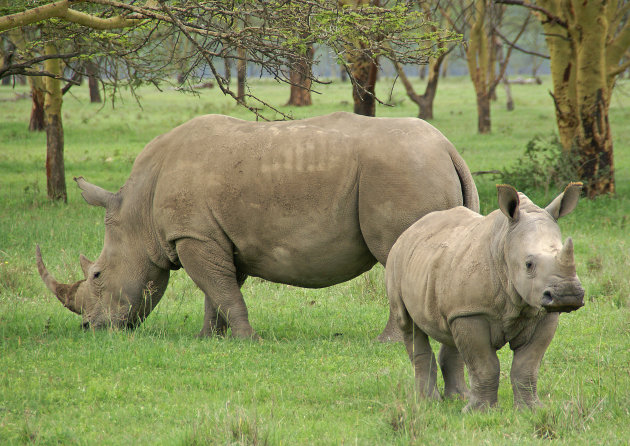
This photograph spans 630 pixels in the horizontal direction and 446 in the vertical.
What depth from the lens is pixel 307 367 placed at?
20.8 feet

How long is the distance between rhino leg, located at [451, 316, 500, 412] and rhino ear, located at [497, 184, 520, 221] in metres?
0.62

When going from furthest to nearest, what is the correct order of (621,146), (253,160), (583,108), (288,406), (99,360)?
(621,146) → (583,108) → (253,160) → (99,360) → (288,406)

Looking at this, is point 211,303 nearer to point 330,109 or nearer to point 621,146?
point 621,146

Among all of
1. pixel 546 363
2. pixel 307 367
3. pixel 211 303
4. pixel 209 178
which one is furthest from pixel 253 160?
pixel 546 363

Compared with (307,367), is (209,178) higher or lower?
higher

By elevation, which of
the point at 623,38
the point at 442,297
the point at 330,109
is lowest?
the point at 330,109

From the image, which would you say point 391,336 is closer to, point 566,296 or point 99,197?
point 99,197

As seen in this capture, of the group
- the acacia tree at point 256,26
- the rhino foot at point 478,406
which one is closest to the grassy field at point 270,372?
the rhino foot at point 478,406

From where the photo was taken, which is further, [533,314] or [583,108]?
[583,108]

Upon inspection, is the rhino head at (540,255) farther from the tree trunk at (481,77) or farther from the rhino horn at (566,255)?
the tree trunk at (481,77)

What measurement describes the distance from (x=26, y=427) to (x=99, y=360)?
152 cm

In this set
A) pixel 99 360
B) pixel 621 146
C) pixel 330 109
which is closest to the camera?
pixel 99 360

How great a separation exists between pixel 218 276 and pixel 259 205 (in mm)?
731

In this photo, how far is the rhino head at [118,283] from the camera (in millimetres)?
7527
